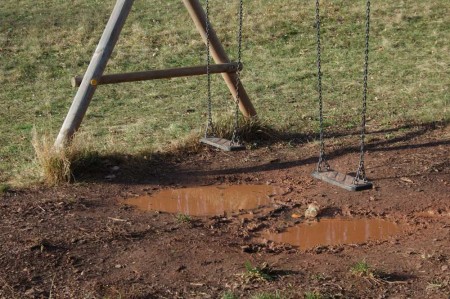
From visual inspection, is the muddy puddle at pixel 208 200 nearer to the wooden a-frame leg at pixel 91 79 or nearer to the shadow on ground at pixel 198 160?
the shadow on ground at pixel 198 160

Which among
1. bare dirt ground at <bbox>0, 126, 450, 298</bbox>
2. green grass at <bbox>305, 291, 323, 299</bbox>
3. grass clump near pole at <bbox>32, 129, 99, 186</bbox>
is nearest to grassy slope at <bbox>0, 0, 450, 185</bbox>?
grass clump near pole at <bbox>32, 129, 99, 186</bbox>

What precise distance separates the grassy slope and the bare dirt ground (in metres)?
0.88

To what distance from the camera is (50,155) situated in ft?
23.9

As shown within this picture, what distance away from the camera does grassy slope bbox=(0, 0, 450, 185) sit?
1005 cm

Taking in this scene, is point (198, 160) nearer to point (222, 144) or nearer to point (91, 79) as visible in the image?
point (222, 144)

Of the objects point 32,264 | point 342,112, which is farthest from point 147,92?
point 32,264

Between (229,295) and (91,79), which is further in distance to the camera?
(91,79)

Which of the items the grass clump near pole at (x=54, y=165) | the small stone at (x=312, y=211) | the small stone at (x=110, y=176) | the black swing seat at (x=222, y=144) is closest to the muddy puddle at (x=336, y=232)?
the small stone at (x=312, y=211)

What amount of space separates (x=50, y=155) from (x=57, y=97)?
5.08m

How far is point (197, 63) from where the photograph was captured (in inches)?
560

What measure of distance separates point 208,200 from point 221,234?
102 centimetres

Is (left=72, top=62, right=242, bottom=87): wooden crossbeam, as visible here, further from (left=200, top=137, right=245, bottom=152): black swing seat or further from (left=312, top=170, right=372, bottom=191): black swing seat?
(left=312, top=170, right=372, bottom=191): black swing seat

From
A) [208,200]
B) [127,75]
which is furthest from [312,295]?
[127,75]

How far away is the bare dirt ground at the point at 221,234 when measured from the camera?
16.6 feet
